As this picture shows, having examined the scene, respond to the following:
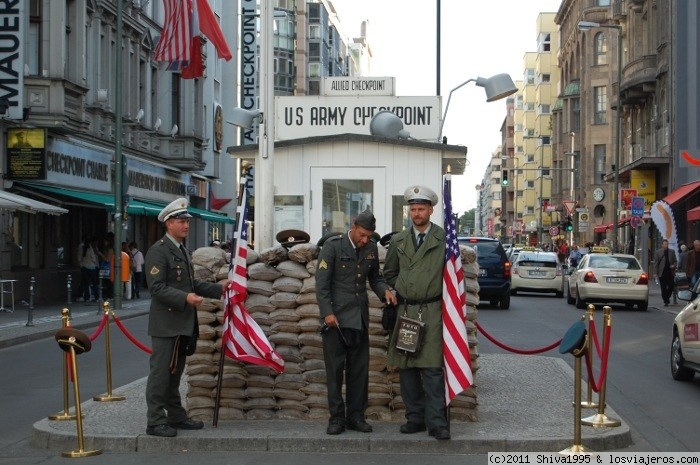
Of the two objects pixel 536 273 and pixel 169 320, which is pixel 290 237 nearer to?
pixel 169 320

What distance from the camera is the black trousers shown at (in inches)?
372

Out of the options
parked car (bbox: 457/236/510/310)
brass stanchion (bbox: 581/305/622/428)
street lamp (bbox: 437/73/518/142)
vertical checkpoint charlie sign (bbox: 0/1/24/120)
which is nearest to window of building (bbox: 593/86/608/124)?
parked car (bbox: 457/236/510/310)

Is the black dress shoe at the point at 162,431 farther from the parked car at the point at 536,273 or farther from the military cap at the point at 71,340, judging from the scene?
the parked car at the point at 536,273

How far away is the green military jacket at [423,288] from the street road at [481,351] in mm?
812

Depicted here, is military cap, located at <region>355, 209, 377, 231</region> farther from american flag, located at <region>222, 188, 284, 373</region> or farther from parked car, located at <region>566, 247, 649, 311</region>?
parked car, located at <region>566, 247, 649, 311</region>

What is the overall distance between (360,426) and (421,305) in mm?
1141

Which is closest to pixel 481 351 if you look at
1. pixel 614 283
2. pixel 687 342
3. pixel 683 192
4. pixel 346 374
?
pixel 687 342

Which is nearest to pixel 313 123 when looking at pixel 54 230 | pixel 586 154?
pixel 54 230

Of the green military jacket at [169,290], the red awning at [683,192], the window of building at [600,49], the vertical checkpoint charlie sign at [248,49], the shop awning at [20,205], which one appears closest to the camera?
the green military jacket at [169,290]

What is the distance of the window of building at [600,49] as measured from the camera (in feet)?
260

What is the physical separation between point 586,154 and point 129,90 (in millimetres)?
48449

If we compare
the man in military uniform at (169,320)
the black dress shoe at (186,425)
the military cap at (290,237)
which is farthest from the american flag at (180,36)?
the black dress shoe at (186,425)

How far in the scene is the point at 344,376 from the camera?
33.0 feet

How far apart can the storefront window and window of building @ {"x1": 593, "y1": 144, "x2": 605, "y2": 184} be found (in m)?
70.5
